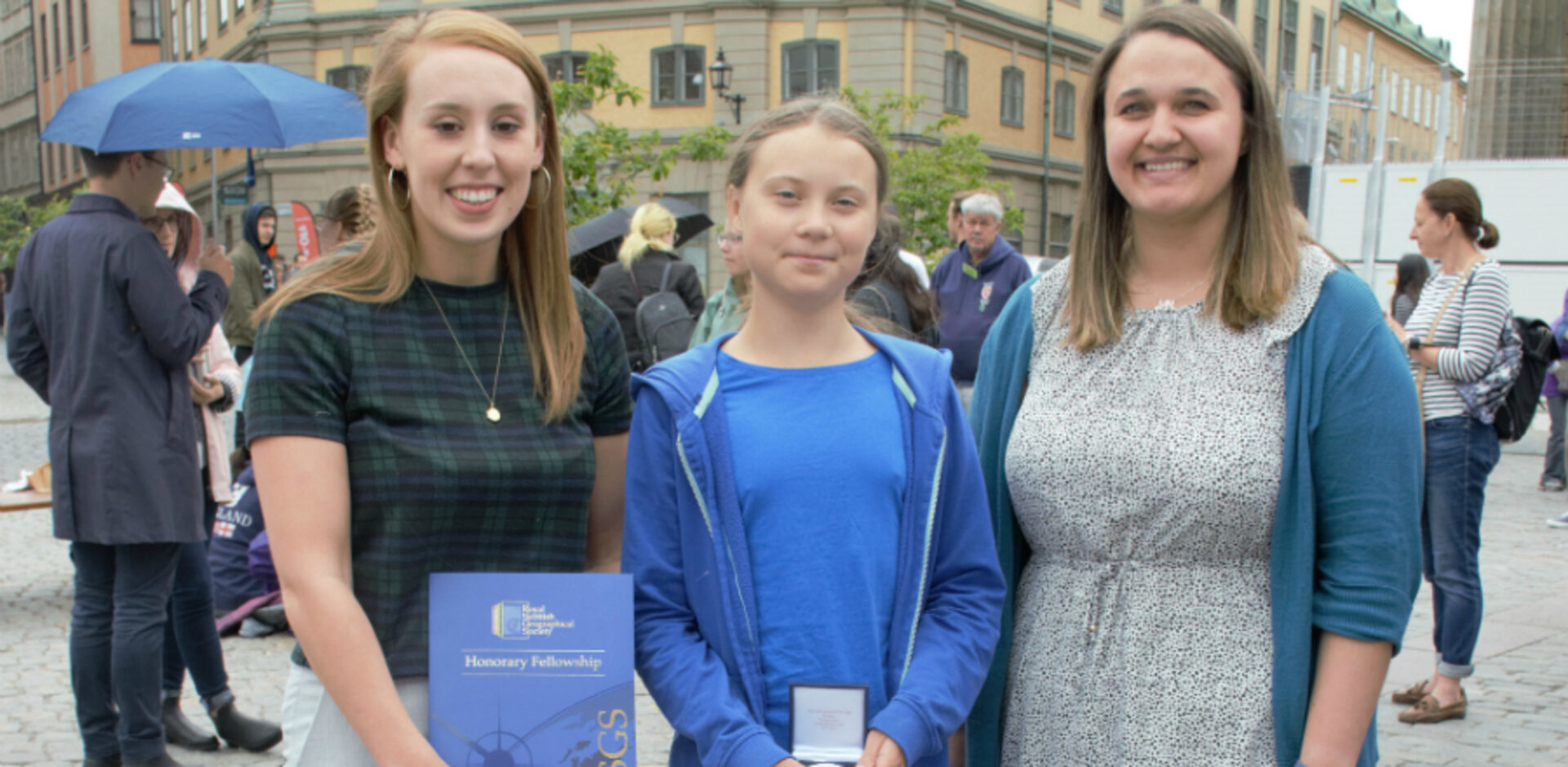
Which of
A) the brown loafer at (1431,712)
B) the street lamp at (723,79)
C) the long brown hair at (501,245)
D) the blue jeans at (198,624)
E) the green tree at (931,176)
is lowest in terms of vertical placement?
the brown loafer at (1431,712)

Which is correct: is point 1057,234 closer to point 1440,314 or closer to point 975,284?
point 975,284

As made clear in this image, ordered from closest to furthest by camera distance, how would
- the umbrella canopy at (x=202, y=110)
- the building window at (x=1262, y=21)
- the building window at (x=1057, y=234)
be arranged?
1. the umbrella canopy at (x=202, y=110)
2. the building window at (x=1057, y=234)
3. the building window at (x=1262, y=21)

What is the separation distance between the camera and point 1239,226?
6.85 ft

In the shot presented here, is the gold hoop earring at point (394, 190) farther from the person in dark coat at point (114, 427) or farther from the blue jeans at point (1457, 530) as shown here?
the blue jeans at point (1457, 530)

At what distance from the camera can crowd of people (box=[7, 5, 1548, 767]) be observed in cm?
188

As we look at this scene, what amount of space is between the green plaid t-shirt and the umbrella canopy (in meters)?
2.40

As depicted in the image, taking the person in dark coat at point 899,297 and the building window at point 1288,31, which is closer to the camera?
the person in dark coat at point 899,297

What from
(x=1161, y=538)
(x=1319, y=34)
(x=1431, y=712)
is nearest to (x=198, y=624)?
(x=1161, y=538)

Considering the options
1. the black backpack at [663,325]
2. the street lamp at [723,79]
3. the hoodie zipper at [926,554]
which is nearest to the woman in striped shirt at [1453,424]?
the black backpack at [663,325]

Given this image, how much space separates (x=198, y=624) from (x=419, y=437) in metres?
3.26

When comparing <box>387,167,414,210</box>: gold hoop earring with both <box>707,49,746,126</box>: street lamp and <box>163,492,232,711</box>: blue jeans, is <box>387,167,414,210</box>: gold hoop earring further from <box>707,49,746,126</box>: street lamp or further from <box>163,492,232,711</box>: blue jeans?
<box>707,49,746,126</box>: street lamp

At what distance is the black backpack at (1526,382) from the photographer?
5.09m

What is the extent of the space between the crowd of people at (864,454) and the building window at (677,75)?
3076cm

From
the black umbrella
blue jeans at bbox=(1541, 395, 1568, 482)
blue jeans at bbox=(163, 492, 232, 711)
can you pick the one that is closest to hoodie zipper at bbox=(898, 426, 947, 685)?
blue jeans at bbox=(163, 492, 232, 711)
